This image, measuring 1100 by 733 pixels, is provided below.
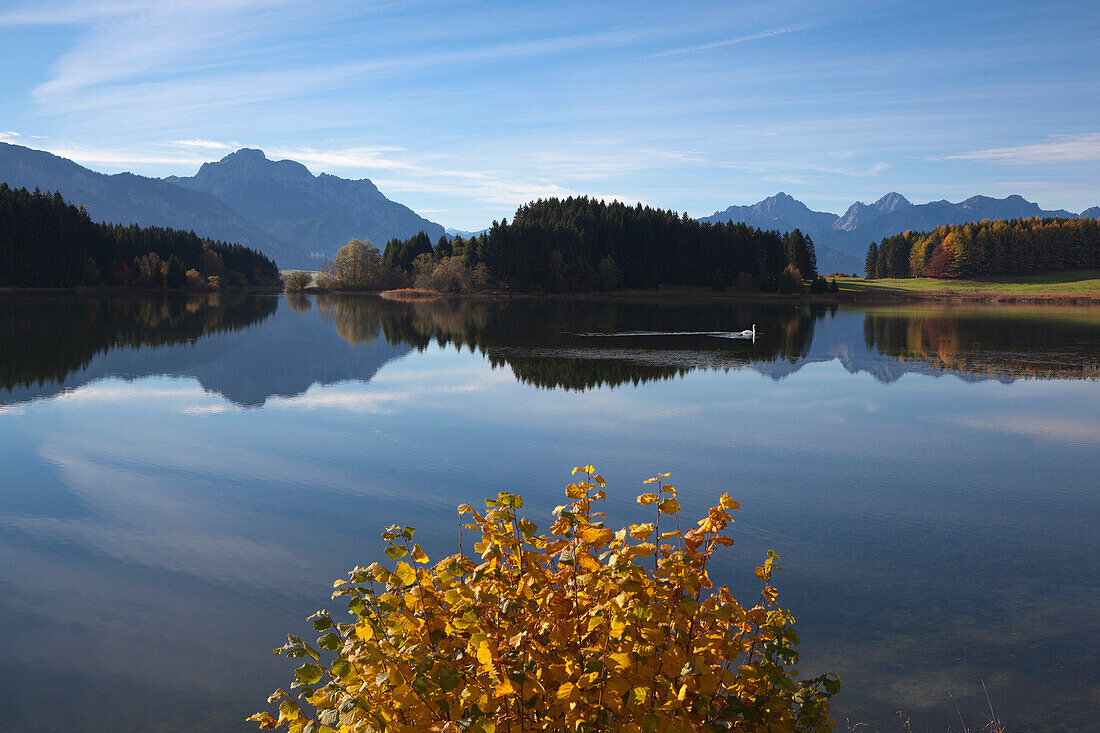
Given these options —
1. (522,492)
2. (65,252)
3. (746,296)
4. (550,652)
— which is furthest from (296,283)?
(550,652)

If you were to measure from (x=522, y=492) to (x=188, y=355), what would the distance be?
107 ft

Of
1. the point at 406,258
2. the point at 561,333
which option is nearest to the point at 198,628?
the point at 561,333

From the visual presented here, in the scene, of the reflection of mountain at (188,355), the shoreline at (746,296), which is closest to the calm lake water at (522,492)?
the reflection of mountain at (188,355)

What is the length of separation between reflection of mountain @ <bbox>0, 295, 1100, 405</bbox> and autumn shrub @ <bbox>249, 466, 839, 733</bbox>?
86.1ft

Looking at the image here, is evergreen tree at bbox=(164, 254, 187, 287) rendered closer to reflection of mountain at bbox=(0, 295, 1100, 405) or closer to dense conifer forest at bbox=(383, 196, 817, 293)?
dense conifer forest at bbox=(383, 196, 817, 293)

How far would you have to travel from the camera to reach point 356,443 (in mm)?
21281

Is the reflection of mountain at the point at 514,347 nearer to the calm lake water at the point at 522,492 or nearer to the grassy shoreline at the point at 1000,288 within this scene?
the calm lake water at the point at 522,492

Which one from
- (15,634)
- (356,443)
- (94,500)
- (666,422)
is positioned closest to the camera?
(15,634)

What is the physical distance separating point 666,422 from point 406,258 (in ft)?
484

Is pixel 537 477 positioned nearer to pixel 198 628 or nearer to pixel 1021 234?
pixel 198 628

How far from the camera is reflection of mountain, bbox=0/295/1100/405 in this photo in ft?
116

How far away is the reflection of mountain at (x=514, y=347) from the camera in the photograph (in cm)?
3538

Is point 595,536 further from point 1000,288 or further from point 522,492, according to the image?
point 1000,288

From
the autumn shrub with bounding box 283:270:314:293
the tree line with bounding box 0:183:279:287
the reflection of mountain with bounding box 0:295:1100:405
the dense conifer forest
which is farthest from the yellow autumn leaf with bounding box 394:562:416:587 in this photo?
the autumn shrub with bounding box 283:270:314:293
